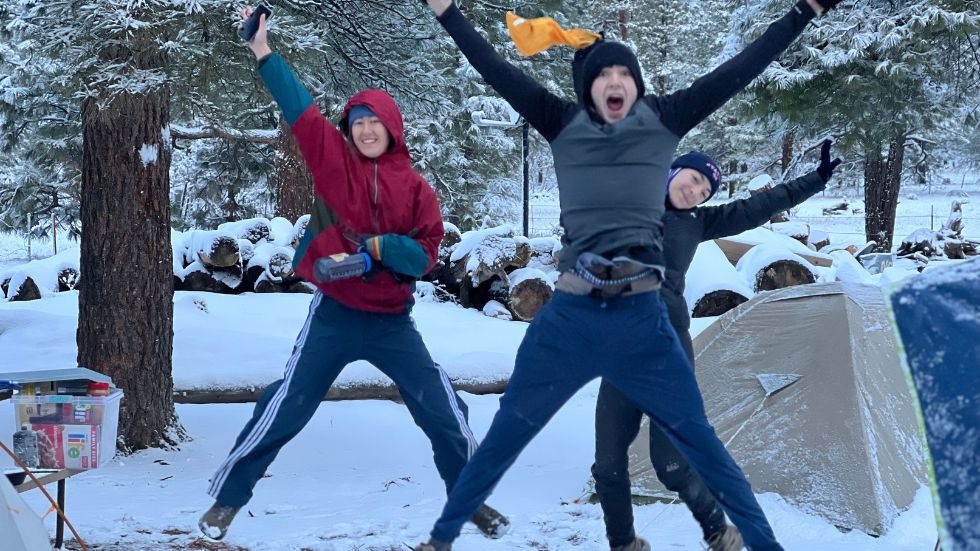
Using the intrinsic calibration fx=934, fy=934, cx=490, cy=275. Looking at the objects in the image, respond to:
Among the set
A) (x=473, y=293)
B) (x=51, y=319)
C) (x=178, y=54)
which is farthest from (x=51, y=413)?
(x=473, y=293)

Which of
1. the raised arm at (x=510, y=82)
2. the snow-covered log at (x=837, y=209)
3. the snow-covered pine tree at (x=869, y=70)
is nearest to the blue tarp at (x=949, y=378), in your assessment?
the raised arm at (x=510, y=82)

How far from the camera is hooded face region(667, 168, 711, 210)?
4.02m

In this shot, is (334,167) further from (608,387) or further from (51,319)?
(51,319)

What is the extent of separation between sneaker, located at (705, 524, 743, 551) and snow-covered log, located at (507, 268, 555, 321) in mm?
6319

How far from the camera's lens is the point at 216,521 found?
368cm

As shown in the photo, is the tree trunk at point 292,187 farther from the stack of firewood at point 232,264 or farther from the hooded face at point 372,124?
the hooded face at point 372,124

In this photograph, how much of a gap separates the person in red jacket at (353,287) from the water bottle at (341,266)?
0.07 m

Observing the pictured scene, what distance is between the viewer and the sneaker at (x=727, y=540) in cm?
399

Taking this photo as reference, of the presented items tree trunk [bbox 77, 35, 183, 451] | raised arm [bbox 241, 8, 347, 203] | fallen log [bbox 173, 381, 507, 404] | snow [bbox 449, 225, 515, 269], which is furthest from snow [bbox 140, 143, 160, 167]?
snow [bbox 449, 225, 515, 269]

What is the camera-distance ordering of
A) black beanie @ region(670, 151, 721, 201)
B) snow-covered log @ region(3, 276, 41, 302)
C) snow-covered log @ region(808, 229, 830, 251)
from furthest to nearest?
snow-covered log @ region(808, 229, 830, 251) < snow-covered log @ region(3, 276, 41, 302) < black beanie @ region(670, 151, 721, 201)

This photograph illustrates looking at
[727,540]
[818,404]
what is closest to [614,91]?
[727,540]

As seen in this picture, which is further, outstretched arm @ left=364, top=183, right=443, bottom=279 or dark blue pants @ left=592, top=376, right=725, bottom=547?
dark blue pants @ left=592, top=376, right=725, bottom=547

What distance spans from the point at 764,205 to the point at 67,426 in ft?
11.3

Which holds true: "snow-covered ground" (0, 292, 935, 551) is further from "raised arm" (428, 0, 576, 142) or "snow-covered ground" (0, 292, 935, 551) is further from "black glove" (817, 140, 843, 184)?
"raised arm" (428, 0, 576, 142)
